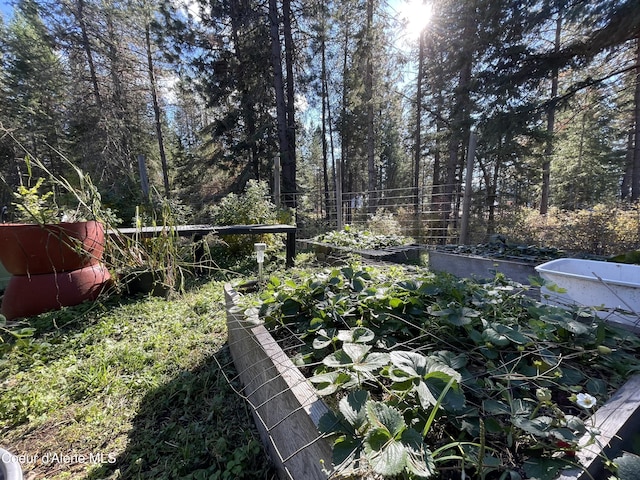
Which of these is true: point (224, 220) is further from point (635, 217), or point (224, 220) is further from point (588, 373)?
point (635, 217)

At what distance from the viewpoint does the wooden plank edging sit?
625mm

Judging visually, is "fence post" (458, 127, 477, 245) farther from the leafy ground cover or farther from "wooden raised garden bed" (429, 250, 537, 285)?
the leafy ground cover

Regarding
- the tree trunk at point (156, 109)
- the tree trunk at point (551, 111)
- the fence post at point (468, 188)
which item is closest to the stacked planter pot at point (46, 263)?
the fence post at point (468, 188)

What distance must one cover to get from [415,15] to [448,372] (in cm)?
907

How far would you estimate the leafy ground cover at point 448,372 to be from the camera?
0.49 metres

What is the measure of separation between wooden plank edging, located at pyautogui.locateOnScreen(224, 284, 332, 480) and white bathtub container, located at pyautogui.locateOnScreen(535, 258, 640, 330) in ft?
3.52

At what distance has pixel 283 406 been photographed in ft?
Result: 2.62

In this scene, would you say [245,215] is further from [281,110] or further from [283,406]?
[281,110]

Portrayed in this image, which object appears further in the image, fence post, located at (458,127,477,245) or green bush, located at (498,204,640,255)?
fence post, located at (458,127,477,245)

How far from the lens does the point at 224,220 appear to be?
13.5 ft

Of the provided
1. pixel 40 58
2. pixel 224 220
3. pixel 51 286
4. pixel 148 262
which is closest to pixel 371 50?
pixel 224 220

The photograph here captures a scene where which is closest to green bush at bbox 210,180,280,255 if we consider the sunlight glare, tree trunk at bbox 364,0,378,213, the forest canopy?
the forest canopy

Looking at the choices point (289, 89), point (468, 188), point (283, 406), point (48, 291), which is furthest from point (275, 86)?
point (283, 406)

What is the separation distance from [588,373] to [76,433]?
177 cm
